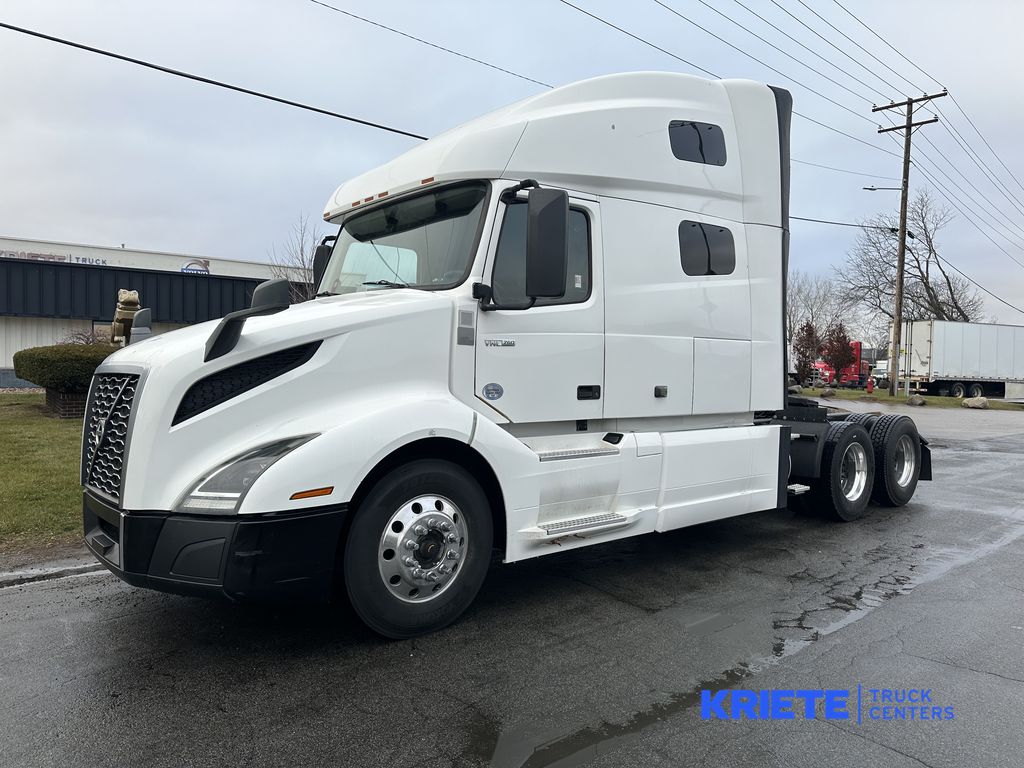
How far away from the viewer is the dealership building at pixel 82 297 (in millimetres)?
27141

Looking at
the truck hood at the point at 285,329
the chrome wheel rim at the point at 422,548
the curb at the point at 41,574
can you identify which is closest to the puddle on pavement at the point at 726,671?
the chrome wheel rim at the point at 422,548

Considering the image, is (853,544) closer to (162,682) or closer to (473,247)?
(473,247)

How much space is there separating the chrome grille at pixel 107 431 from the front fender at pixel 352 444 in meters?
0.86

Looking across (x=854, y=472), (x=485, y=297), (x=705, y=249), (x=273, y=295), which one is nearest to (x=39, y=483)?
(x=273, y=295)

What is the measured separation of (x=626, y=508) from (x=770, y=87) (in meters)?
4.00

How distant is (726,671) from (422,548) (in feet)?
5.76

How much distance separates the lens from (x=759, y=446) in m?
6.18

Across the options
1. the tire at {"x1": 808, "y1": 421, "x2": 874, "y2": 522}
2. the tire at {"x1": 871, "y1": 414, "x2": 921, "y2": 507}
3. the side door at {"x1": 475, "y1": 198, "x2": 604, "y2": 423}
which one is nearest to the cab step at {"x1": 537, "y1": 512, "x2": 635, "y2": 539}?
the side door at {"x1": 475, "y1": 198, "x2": 604, "y2": 423}

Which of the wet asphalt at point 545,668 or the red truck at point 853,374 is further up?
the red truck at point 853,374

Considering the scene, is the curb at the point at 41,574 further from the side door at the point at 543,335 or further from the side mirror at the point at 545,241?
the side mirror at the point at 545,241

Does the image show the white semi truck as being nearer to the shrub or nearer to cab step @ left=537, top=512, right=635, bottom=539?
cab step @ left=537, top=512, right=635, bottom=539

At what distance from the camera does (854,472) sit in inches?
307

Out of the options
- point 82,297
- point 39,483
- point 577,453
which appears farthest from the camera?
point 82,297

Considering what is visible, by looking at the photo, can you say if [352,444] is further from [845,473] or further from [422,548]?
[845,473]
